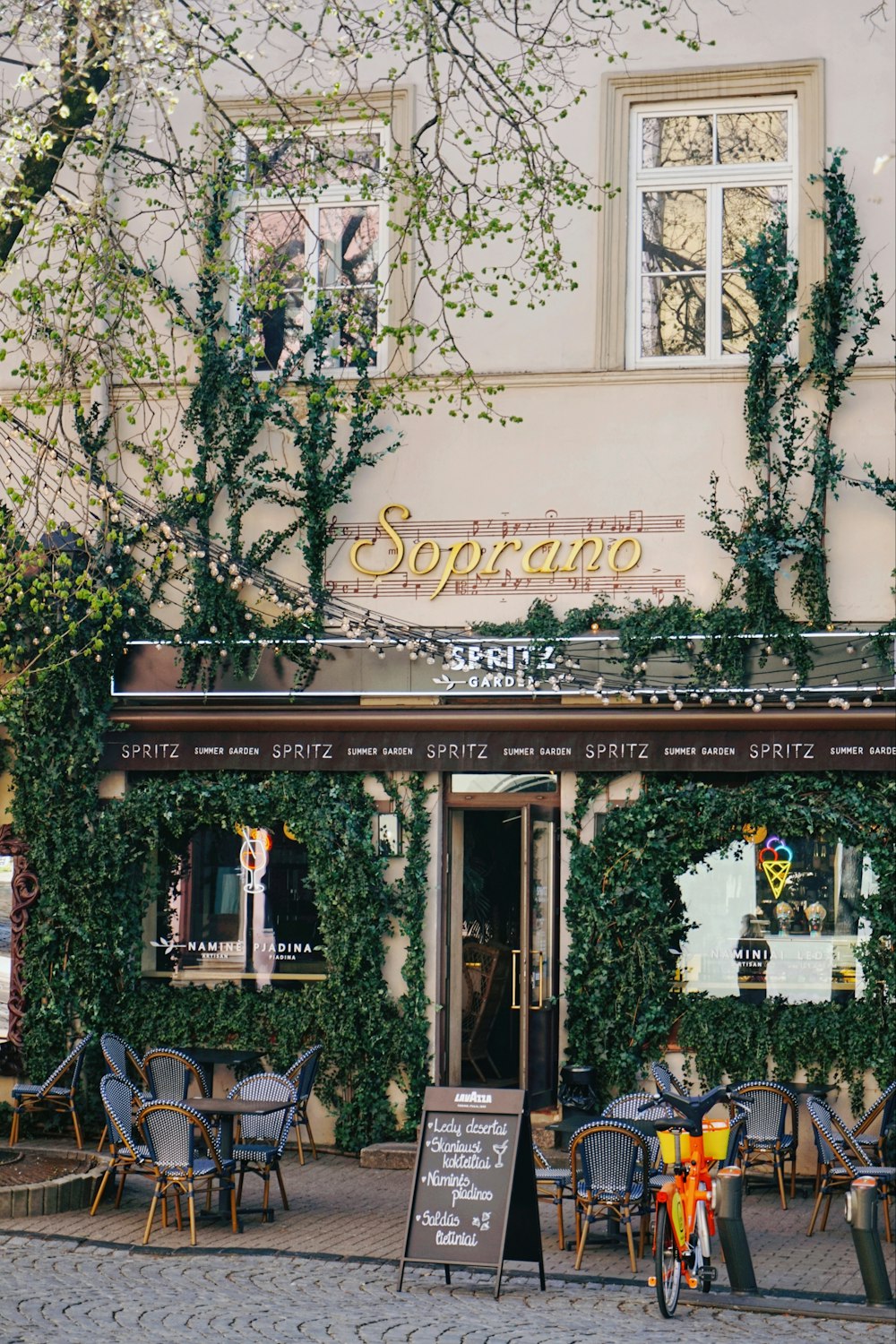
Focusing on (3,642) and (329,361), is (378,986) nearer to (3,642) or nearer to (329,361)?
(3,642)

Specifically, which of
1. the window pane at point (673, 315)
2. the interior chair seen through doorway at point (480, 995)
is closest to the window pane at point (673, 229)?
the window pane at point (673, 315)

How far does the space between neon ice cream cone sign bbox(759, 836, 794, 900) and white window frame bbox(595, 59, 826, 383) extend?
3.64m

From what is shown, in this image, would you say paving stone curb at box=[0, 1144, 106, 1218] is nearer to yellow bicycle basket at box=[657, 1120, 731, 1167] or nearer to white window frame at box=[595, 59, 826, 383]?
yellow bicycle basket at box=[657, 1120, 731, 1167]

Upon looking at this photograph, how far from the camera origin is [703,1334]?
26.9 feet

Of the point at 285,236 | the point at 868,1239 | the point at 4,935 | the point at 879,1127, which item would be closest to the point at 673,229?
the point at 285,236

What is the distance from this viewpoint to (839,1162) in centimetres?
1048

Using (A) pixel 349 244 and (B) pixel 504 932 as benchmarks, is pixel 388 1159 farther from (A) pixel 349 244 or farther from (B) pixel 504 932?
(A) pixel 349 244

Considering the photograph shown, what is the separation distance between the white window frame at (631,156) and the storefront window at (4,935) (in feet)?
21.1

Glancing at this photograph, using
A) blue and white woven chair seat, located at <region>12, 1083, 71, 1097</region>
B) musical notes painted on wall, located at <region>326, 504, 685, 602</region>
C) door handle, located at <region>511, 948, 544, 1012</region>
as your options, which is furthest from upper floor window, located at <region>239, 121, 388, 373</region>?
blue and white woven chair seat, located at <region>12, 1083, 71, 1097</region>

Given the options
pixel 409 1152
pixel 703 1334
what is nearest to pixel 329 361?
pixel 409 1152

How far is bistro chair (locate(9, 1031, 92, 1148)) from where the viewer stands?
12.8 m

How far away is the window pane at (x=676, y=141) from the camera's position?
13852 millimetres

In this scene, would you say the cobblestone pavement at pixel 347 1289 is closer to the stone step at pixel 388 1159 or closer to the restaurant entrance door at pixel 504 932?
the stone step at pixel 388 1159

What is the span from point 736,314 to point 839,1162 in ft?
21.9
